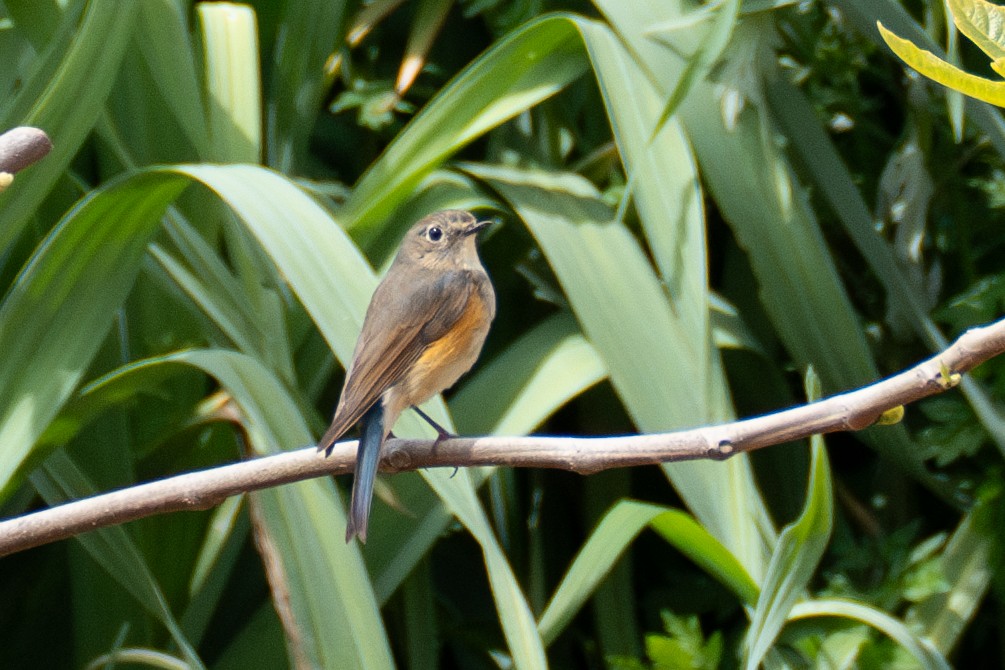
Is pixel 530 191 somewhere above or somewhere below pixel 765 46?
below

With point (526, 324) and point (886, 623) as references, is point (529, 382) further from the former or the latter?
point (886, 623)

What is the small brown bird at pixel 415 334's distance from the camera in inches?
56.2

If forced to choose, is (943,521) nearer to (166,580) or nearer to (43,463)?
(166,580)

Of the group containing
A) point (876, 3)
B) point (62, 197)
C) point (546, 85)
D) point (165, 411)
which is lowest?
point (165, 411)

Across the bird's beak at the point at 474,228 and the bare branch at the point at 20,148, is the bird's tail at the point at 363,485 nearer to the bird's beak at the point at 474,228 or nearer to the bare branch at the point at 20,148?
the bare branch at the point at 20,148

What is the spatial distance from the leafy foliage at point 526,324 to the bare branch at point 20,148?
0.53 meters

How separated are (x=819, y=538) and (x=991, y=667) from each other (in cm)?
109

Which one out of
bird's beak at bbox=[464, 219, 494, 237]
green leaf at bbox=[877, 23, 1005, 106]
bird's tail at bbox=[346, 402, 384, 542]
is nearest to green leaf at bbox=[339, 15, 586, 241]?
bird's beak at bbox=[464, 219, 494, 237]

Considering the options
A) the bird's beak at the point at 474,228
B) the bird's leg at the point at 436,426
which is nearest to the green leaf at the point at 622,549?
the bird's leg at the point at 436,426

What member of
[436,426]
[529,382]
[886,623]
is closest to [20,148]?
[436,426]

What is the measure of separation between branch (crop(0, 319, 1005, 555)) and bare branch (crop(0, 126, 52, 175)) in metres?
0.33

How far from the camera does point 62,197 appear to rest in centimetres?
211

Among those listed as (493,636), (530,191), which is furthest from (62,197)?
(493,636)

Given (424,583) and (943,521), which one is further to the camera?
(943,521)
